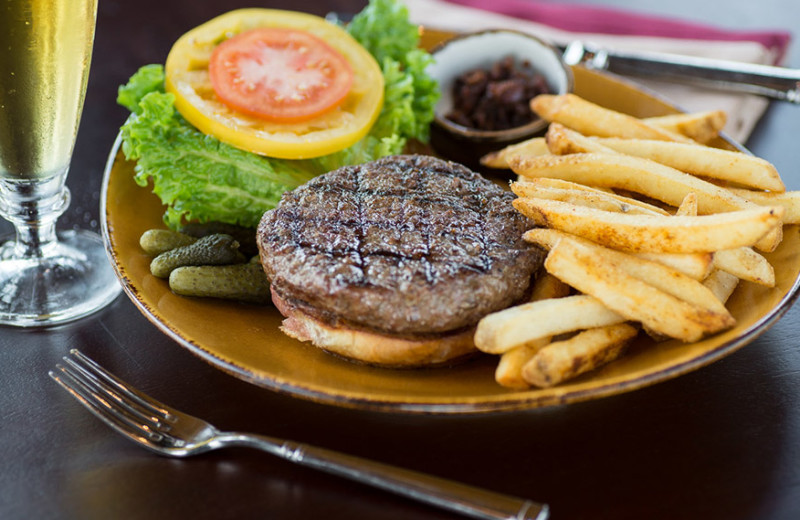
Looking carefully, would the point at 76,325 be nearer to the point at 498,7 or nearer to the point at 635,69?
the point at 635,69

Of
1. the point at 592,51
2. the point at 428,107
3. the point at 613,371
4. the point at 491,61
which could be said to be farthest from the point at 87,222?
the point at 592,51

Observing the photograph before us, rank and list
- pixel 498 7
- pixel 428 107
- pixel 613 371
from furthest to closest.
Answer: pixel 498 7
pixel 428 107
pixel 613 371

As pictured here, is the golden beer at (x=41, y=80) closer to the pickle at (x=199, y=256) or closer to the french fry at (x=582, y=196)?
the pickle at (x=199, y=256)

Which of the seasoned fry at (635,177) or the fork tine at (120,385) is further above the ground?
the seasoned fry at (635,177)

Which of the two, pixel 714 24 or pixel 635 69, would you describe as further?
pixel 714 24

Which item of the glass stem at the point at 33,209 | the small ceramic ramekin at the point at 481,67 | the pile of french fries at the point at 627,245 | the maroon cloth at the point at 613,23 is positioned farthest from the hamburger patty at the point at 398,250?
the maroon cloth at the point at 613,23

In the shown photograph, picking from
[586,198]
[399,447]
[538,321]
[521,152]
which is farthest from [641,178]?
[399,447]

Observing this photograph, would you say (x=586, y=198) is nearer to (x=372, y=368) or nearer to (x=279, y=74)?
(x=372, y=368)
